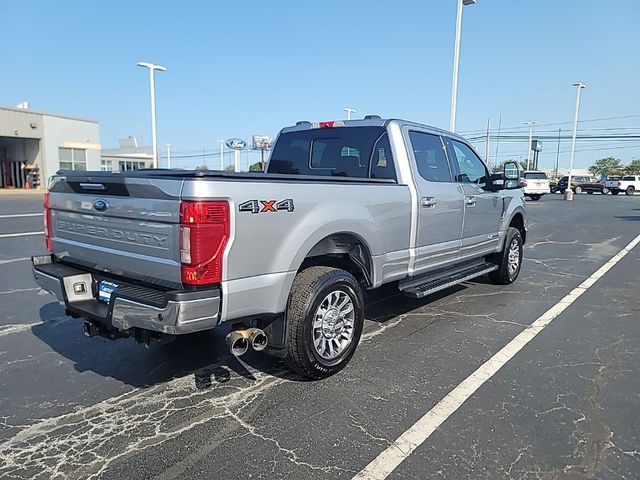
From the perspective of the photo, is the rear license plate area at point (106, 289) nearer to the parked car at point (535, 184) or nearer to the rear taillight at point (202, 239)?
the rear taillight at point (202, 239)

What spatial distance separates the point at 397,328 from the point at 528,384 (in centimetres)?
157

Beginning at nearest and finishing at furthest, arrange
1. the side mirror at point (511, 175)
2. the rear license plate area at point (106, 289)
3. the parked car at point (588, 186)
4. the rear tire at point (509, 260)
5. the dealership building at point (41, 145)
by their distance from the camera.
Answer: the rear license plate area at point (106, 289) < the side mirror at point (511, 175) < the rear tire at point (509, 260) < the dealership building at point (41, 145) < the parked car at point (588, 186)

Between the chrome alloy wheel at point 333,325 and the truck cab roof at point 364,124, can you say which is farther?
the truck cab roof at point 364,124

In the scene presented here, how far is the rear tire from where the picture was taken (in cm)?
703

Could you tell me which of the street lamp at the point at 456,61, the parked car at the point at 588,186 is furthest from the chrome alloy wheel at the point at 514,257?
the parked car at the point at 588,186

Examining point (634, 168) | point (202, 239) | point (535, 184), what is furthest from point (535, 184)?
point (634, 168)

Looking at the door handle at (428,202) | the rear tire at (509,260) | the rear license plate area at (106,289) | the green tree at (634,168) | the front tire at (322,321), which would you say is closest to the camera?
the rear license plate area at (106,289)

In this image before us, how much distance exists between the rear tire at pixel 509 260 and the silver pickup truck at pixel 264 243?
1.98 m

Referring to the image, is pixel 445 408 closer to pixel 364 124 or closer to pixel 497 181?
pixel 364 124

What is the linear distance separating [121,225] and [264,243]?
1.00m

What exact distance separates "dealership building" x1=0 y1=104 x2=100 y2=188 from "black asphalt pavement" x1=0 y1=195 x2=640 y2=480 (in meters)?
34.6

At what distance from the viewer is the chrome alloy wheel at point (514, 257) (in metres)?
7.20

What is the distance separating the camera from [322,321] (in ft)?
12.6

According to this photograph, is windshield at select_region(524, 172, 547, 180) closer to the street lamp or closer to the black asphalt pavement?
the street lamp
